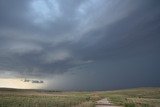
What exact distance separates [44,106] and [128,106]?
14.4 meters

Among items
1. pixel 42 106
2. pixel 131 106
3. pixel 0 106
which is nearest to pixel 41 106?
pixel 42 106

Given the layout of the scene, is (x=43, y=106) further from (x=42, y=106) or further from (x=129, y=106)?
(x=129, y=106)

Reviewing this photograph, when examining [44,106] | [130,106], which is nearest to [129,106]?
[130,106]

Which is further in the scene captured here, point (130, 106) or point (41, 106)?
point (130, 106)

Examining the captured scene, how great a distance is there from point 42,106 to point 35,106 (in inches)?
60.9

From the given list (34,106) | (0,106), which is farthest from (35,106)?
(0,106)

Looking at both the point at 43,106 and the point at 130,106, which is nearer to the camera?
the point at 43,106

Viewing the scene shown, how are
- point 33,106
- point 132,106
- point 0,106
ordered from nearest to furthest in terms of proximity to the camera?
point 0,106 → point 33,106 → point 132,106

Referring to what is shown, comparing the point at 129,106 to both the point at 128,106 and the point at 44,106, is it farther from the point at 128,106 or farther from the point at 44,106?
the point at 44,106

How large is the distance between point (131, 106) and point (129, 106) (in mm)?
493

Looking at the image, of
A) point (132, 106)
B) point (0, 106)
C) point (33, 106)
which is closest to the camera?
point (0, 106)

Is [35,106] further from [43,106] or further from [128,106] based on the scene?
[128,106]

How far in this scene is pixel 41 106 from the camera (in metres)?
32.7

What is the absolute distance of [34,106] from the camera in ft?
102
